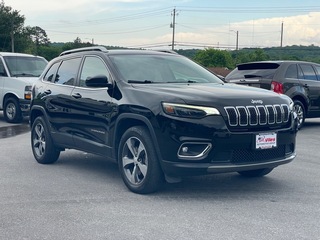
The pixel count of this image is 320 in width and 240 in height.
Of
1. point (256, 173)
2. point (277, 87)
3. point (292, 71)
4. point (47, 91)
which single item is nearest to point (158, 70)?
point (256, 173)

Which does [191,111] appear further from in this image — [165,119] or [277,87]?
[277,87]

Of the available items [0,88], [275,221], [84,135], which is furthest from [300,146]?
[0,88]

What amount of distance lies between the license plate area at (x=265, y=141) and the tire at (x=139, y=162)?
1134 millimetres

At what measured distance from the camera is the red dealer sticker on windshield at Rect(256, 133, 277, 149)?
233 inches

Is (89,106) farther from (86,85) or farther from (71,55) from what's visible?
(71,55)

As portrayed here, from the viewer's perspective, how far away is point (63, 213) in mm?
5484

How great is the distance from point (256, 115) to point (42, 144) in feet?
13.1

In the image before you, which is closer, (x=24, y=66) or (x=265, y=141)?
(x=265, y=141)

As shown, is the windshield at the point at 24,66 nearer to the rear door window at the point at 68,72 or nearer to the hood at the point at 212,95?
the rear door window at the point at 68,72

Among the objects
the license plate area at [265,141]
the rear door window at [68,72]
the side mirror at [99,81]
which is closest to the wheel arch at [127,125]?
the side mirror at [99,81]

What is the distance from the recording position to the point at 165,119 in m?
5.83

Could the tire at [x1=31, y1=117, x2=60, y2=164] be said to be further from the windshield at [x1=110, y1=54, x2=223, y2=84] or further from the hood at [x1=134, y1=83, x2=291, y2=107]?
the hood at [x1=134, y1=83, x2=291, y2=107]

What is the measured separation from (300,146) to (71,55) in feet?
16.0

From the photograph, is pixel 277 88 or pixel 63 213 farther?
pixel 277 88
